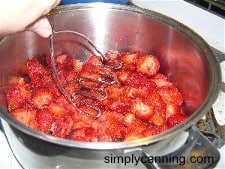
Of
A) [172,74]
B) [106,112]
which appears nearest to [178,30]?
[172,74]

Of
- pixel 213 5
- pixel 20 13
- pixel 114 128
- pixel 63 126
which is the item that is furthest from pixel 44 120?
pixel 213 5

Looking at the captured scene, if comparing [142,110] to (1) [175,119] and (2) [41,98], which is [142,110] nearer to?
(1) [175,119]

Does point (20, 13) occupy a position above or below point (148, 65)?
above

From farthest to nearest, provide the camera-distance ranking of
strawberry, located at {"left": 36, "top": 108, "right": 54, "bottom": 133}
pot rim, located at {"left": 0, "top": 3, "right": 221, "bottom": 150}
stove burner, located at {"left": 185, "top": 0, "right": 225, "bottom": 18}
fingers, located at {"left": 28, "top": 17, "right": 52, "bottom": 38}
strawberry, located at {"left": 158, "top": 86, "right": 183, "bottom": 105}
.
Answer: stove burner, located at {"left": 185, "top": 0, "right": 225, "bottom": 18}
strawberry, located at {"left": 158, "top": 86, "right": 183, "bottom": 105}
strawberry, located at {"left": 36, "top": 108, "right": 54, "bottom": 133}
fingers, located at {"left": 28, "top": 17, "right": 52, "bottom": 38}
pot rim, located at {"left": 0, "top": 3, "right": 221, "bottom": 150}

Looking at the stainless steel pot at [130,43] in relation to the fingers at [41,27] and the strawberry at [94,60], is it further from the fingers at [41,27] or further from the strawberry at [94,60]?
the fingers at [41,27]

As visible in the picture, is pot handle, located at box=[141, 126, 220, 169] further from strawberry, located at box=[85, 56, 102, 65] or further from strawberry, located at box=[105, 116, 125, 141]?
strawberry, located at box=[85, 56, 102, 65]

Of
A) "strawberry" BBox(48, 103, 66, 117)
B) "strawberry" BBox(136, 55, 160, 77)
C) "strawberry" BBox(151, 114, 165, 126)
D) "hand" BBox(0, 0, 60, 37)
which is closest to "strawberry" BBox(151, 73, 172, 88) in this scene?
"strawberry" BBox(136, 55, 160, 77)

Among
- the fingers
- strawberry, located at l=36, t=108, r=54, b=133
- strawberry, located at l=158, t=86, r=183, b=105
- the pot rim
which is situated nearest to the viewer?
the pot rim
